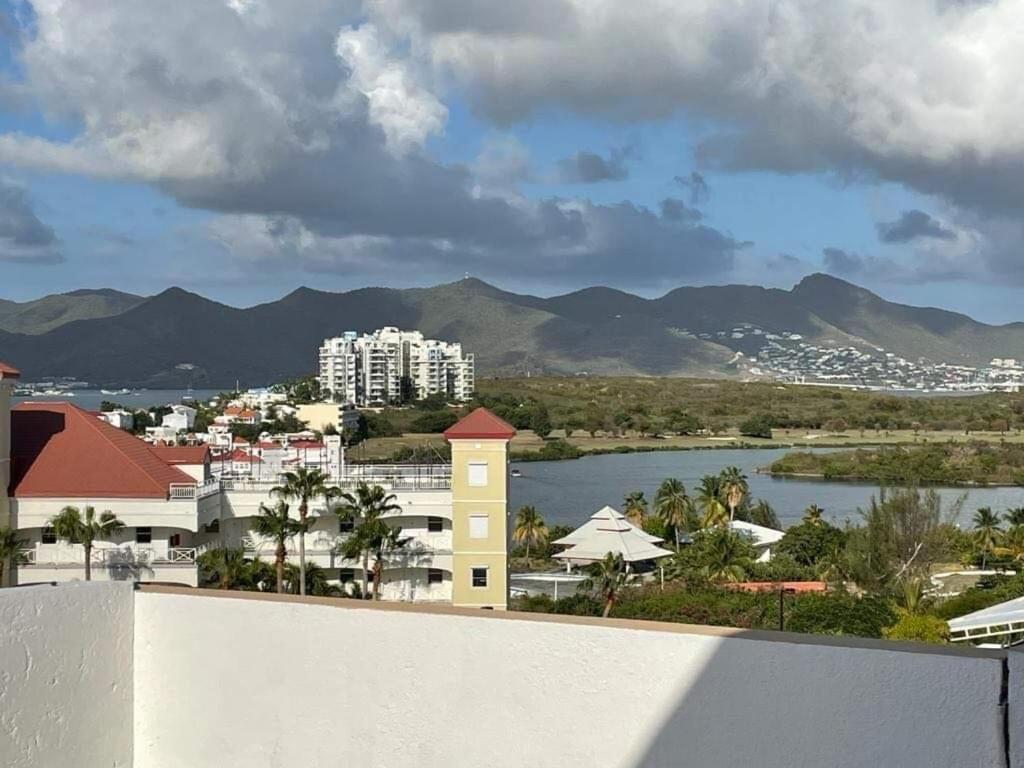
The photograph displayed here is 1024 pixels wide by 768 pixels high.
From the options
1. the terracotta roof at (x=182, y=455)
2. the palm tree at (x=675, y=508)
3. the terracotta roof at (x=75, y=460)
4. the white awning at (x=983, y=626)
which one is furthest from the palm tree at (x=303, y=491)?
the palm tree at (x=675, y=508)

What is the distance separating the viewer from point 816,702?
3.19 meters

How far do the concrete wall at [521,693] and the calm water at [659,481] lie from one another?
43538mm

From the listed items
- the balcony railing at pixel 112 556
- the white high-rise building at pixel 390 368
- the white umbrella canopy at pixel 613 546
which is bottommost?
the white umbrella canopy at pixel 613 546

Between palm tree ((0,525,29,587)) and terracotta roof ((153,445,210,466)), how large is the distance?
3.88m

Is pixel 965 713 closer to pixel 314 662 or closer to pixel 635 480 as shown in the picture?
pixel 314 662

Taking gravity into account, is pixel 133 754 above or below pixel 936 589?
above

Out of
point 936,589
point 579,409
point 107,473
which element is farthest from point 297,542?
point 579,409

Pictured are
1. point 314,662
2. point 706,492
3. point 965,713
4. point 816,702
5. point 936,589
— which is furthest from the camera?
point 706,492

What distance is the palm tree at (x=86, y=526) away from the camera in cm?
1958

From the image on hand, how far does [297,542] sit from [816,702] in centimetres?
2002

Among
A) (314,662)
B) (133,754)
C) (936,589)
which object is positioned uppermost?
(314,662)

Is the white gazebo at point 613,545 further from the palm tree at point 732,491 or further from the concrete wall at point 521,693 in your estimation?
the concrete wall at point 521,693

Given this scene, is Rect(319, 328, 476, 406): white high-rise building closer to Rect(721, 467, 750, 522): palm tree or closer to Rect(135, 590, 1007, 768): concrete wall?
Rect(721, 467, 750, 522): palm tree

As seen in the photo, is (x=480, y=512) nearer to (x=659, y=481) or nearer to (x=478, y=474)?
(x=478, y=474)
